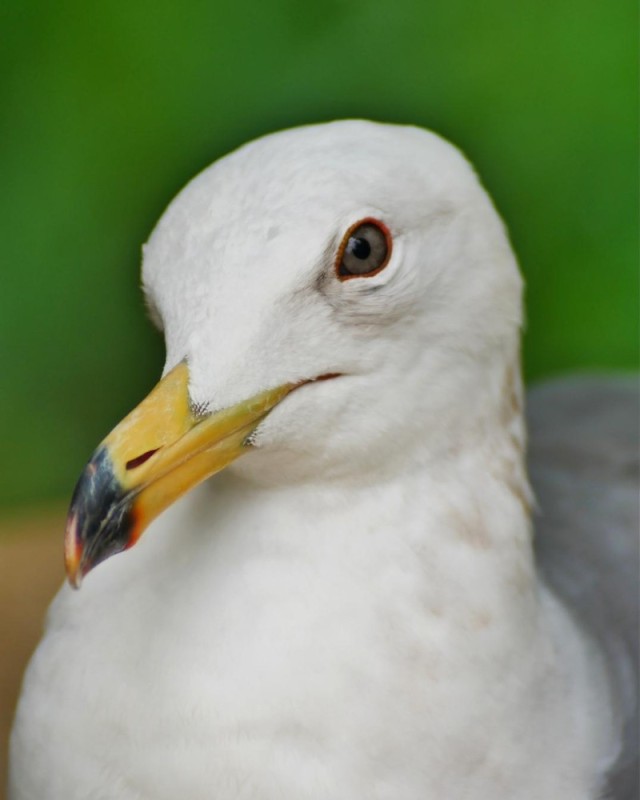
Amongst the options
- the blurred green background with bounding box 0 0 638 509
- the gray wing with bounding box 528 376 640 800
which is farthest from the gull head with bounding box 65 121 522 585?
the blurred green background with bounding box 0 0 638 509

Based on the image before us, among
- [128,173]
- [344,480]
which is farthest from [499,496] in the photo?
[128,173]

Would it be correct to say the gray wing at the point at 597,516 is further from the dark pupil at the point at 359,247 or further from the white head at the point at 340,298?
the dark pupil at the point at 359,247

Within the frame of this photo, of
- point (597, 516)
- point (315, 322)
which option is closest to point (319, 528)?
point (315, 322)

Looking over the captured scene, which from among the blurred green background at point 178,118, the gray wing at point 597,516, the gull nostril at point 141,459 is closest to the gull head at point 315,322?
the gull nostril at point 141,459

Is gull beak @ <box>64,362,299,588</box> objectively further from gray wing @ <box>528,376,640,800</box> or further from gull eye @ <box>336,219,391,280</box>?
gray wing @ <box>528,376,640,800</box>

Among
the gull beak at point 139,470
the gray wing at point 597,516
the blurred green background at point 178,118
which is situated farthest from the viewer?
the blurred green background at point 178,118

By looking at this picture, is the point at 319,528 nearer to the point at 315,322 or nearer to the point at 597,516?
the point at 315,322
